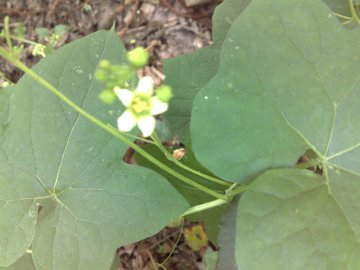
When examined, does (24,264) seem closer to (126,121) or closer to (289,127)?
(126,121)

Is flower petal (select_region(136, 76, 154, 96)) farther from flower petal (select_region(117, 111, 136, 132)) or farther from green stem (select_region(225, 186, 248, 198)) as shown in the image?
green stem (select_region(225, 186, 248, 198))

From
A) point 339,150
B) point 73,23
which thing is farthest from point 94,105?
point 73,23

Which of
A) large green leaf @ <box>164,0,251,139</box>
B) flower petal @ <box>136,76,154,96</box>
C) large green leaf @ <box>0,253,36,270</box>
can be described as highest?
flower petal @ <box>136,76,154,96</box>

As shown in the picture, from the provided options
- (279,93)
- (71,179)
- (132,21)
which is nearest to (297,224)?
(279,93)

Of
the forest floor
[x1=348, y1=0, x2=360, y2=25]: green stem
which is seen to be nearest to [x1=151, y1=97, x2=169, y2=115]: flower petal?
[x1=348, y1=0, x2=360, y2=25]: green stem

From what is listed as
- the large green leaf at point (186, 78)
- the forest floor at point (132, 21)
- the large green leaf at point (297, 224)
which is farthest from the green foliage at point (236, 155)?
the forest floor at point (132, 21)

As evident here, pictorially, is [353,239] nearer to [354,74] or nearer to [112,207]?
[354,74]
